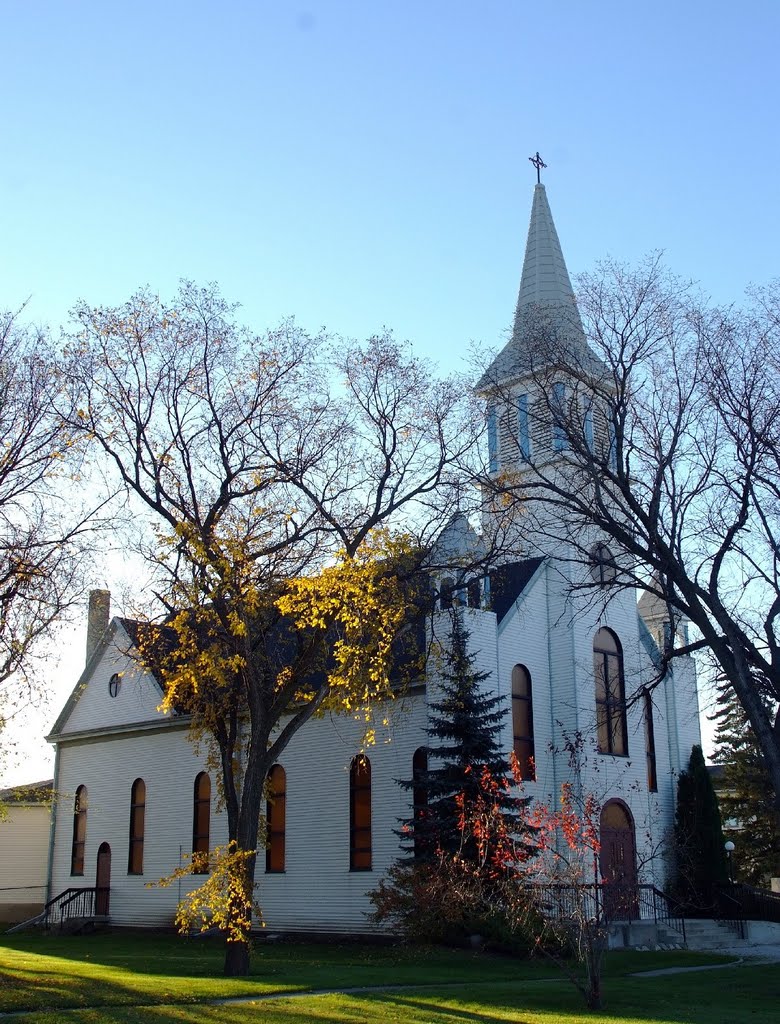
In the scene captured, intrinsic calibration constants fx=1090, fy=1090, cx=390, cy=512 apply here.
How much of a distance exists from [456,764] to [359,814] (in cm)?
474

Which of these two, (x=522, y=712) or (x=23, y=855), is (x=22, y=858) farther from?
(x=522, y=712)

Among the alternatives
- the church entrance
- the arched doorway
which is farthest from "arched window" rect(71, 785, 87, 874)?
the church entrance

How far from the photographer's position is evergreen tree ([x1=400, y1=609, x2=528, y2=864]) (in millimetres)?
23156

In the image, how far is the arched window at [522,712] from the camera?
2827 cm

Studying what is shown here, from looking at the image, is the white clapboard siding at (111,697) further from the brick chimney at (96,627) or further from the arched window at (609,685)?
the arched window at (609,685)

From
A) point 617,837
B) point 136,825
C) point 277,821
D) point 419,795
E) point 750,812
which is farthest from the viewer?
point 750,812

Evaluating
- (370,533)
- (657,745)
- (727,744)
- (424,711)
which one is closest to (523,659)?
(424,711)

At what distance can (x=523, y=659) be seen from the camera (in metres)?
29.2

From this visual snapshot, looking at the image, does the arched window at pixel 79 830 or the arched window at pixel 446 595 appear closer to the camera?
the arched window at pixel 446 595

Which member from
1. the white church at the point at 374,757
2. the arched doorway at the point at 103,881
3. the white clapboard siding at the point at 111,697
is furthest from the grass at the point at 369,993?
the white clapboard siding at the point at 111,697

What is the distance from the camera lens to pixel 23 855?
4022 cm

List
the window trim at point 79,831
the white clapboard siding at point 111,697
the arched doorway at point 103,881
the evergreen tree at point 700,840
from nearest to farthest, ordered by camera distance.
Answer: the evergreen tree at point 700,840 → the arched doorway at point 103,881 → the white clapboard siding at point 111,697 → the window trim at point 79,831

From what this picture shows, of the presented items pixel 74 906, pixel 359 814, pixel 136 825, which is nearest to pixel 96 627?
pixel 136 825

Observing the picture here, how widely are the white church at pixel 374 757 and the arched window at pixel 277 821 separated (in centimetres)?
6
